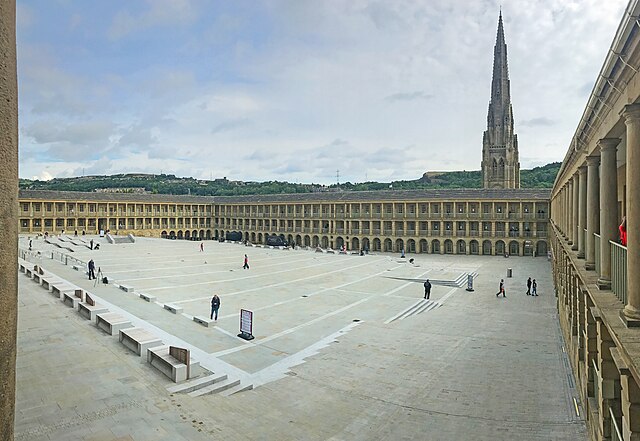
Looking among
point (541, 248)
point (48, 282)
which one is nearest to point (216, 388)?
point (48, 282)

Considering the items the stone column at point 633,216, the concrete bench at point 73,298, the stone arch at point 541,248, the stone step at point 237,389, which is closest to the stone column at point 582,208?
the stone column at point 633,216

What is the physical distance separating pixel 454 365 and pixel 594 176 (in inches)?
336

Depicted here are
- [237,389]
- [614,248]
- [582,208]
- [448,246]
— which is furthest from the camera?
[448,246]

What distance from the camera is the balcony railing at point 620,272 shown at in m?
7.02

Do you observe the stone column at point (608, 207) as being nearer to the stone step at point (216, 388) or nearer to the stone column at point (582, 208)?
the stone column at point (582, 208)

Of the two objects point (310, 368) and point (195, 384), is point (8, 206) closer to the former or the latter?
point (195, 384)

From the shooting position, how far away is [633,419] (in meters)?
5.76

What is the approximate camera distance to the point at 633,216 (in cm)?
610

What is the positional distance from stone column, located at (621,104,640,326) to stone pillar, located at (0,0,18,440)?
23.3 feet

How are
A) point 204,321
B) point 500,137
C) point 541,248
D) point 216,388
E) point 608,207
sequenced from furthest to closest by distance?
point 500,137, point 541,248, point 204,321, point 216,388, point 608,207


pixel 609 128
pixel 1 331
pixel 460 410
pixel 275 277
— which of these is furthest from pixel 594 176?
pixel 275 277

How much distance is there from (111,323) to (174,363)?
5.44 meters

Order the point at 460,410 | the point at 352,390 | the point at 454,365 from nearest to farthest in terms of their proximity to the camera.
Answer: the point at 460,410 < the point at 352,390 < the point at 454,365

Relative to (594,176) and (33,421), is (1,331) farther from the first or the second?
(594,176)
